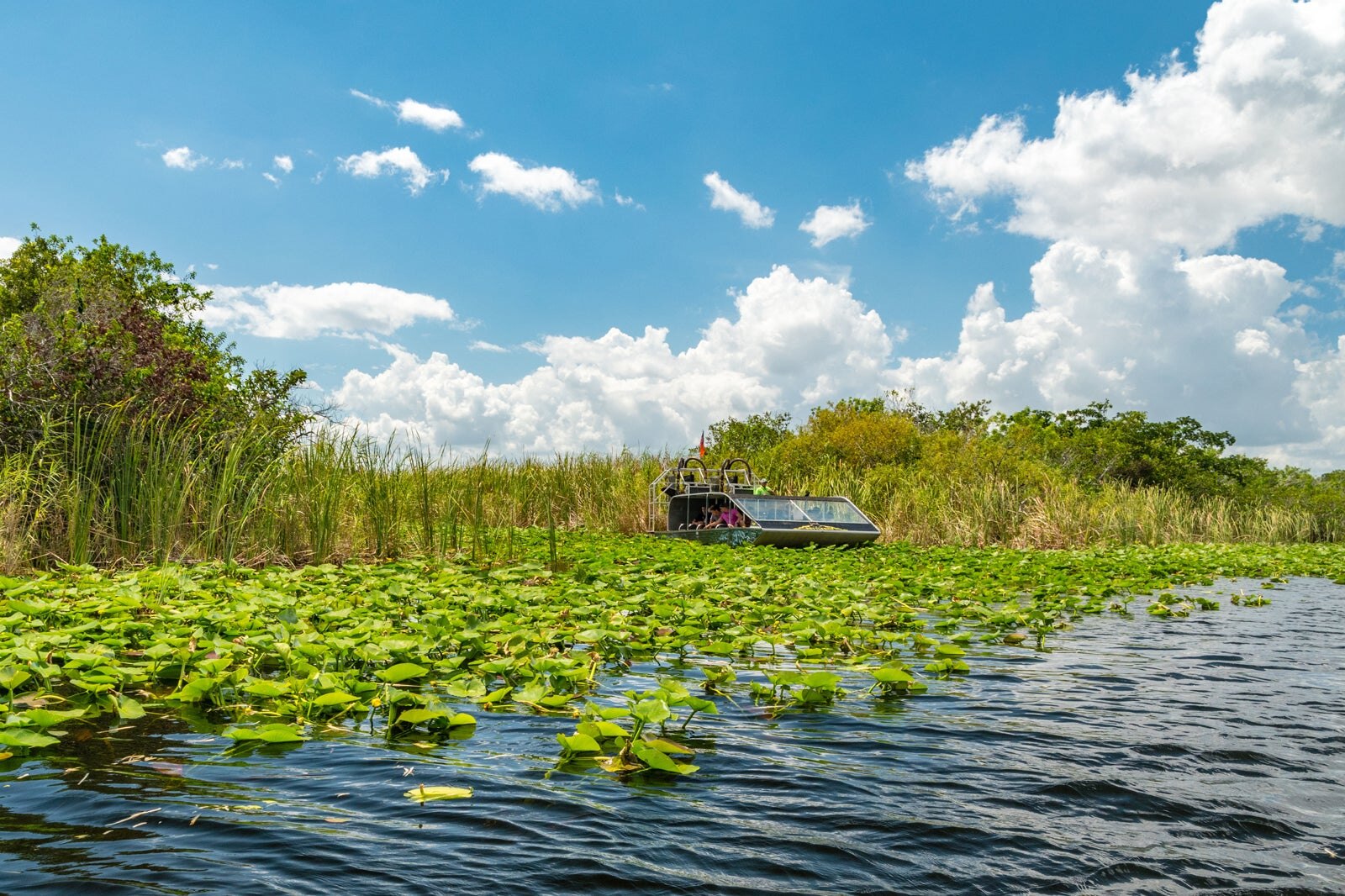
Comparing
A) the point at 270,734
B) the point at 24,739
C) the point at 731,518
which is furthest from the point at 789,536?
the point at 24,739

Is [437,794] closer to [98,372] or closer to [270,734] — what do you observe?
[270,734]

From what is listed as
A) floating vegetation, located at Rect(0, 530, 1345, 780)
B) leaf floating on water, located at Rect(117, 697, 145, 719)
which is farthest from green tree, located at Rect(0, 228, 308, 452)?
leaf floating on water, located at Rect(117, 697, 145, 719)

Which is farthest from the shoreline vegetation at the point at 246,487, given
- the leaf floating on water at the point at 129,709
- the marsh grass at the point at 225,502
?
the leaf floating on water at the point at 129,709

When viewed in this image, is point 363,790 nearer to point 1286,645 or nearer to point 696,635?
point 696,635

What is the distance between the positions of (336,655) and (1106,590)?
795 cm

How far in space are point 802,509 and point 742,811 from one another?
12.8 metres

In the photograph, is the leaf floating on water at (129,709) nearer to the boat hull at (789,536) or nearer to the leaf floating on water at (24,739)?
the leaf floating on water at (24,739)

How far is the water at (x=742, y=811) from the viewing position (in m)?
2.35

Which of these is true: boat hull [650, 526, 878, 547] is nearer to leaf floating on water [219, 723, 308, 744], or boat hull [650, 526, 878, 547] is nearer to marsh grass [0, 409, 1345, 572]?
marsh grass [0, 409, 1345, 572]

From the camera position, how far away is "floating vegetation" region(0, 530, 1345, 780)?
3.60 metres

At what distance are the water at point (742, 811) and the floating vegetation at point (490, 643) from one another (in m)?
0.17

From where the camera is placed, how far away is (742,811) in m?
2.80

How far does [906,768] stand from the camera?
3.29m

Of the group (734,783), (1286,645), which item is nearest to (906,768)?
(734,783)
